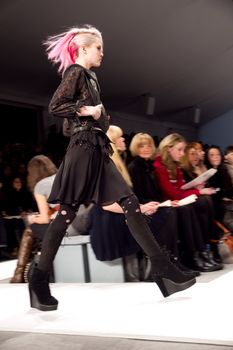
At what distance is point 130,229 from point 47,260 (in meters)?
0.31

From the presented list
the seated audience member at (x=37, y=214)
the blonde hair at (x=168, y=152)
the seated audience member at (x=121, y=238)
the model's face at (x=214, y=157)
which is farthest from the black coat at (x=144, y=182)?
the model's face at (x=214, y=157)

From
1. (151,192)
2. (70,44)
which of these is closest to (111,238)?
(151,192)

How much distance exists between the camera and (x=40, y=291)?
1.78 m

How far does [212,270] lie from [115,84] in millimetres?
5146

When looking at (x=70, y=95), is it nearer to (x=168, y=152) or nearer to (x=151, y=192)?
(x=151, y=192)

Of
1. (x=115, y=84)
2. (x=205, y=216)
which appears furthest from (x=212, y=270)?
(x=115, y=84)

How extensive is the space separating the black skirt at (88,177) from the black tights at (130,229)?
0.11 ft

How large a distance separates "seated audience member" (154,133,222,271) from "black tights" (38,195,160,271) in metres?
1.13

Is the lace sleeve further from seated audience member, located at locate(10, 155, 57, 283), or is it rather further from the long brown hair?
the long brown hair

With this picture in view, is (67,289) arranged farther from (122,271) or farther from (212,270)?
(212,270)

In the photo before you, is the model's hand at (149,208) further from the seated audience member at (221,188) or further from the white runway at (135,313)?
the seated audience member at (221,188)

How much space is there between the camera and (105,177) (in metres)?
1.75

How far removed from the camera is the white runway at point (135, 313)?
4.74 feet

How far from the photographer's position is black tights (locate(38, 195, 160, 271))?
171cm
